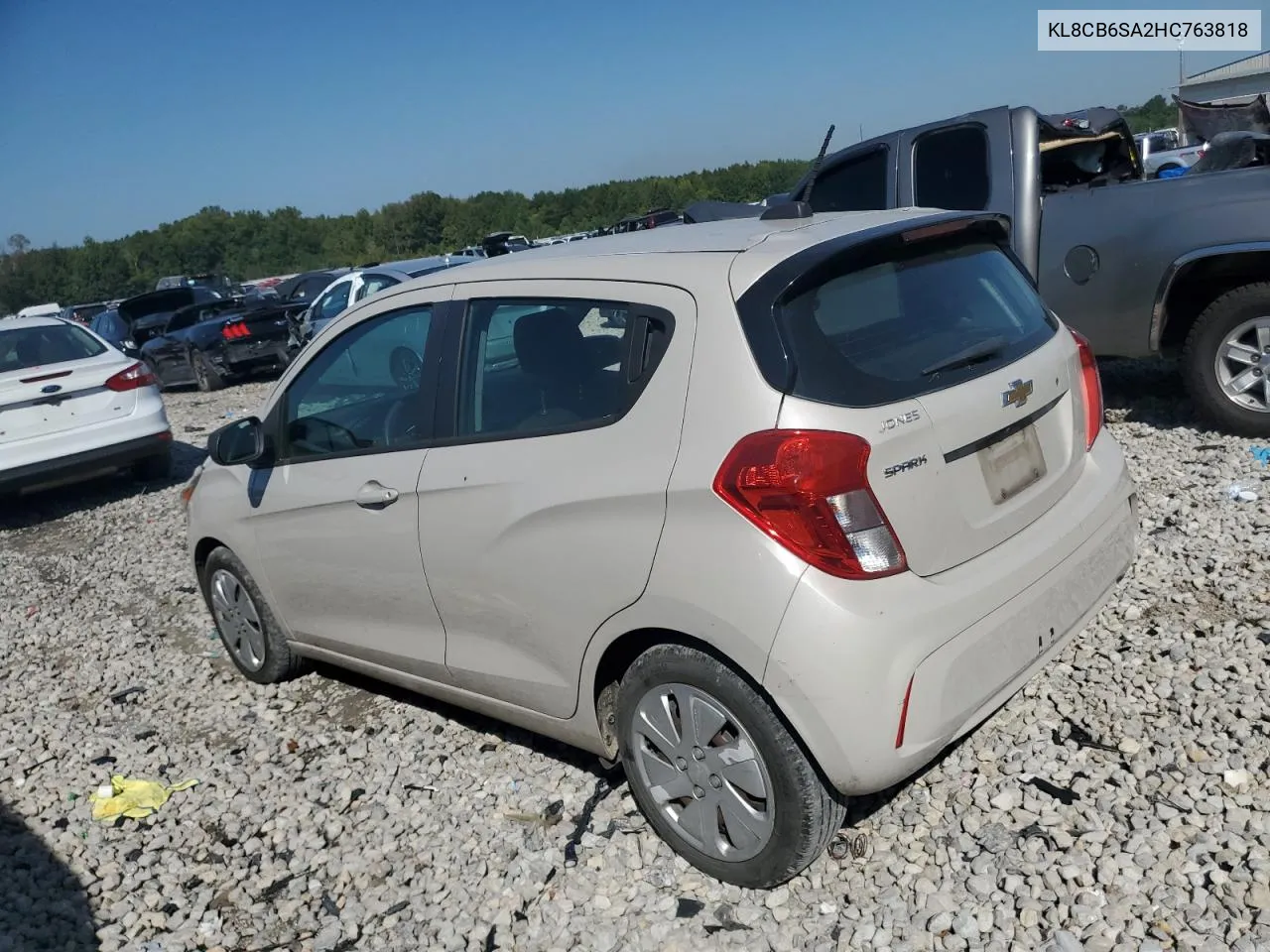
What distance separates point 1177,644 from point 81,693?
5.04 metres

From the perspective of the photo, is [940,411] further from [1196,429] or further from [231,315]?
[231,315]

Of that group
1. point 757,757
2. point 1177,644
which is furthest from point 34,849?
point 1177,644

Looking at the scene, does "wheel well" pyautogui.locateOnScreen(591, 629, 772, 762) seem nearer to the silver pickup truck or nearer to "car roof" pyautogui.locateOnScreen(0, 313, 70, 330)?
the silver pickup truck

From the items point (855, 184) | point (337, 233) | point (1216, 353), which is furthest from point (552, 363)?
point (337, 233)

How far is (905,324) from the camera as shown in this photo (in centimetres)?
294

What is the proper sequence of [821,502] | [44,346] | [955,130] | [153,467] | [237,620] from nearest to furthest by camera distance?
[821,502] → [237,620] → [955,130] → [44,346] → [153,467]

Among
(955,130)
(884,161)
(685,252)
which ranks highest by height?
(955,130)

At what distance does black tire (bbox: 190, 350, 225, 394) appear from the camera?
642 inches

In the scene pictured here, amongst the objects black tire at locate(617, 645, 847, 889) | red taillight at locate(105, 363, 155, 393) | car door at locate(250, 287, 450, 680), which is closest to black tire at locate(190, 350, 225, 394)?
red taillight at locate(105, 363, 155, 393)

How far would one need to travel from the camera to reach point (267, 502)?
4.25m

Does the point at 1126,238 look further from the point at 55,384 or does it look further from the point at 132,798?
the point at 55,384

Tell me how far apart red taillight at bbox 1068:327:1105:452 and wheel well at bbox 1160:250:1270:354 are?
303 centimetres

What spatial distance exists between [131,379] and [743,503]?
26.9 ft

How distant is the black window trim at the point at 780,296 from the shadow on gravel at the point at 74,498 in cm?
854
